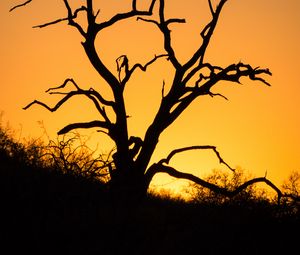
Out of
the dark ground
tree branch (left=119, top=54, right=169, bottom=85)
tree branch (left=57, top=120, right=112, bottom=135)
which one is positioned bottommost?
the dark ground

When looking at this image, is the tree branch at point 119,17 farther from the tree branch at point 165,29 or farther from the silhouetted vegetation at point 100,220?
the silhouetted vegetation at point 100,220

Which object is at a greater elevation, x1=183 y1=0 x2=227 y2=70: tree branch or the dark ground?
x1=183 y1=0 x2=227 y2=70: tree branch

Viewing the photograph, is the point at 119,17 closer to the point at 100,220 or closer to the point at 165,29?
the point at 165,29

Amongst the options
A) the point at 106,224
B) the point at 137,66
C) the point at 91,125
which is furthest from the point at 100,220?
the point at 137,66

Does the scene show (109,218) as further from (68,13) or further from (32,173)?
(68,13)

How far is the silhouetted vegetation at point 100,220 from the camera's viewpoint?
8.31 m

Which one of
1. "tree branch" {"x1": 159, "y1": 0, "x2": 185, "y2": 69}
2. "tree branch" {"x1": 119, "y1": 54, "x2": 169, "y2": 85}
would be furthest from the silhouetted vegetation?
"tree branch" {"x1": 159, "y1": 0, "x2": 185, "y2": 69}

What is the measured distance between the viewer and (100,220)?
9508mm

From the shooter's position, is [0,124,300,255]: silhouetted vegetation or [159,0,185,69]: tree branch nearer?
[0,124,300,255]: silhouetted vegetation

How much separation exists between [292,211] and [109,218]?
6002 millimetres

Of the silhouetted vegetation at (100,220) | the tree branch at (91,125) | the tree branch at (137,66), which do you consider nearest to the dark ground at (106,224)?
the silhouetted vegetation at (100,220)

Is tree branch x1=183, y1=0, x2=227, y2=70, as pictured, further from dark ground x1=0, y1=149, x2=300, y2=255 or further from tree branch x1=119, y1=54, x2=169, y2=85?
dark ground x1=0, y1=149, x2=300, y2=255

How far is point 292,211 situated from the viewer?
539 inches

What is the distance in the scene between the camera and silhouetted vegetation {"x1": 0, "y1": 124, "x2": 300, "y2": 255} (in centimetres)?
831
